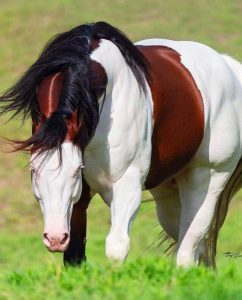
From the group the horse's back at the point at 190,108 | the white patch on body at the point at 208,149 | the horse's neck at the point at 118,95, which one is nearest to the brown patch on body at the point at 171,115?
the horse's back at the point at 190,108

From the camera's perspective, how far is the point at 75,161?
677cm

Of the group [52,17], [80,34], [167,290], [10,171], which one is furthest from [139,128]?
[52,17]

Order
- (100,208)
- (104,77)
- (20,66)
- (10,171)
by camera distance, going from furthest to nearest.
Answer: (20,66) < (10,171) < (100,208) < (104,77)

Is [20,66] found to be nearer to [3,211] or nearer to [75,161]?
[3,211]

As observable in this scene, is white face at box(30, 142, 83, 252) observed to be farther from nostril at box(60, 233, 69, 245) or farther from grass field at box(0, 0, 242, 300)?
grass field at box(0, 0, 242, 300)

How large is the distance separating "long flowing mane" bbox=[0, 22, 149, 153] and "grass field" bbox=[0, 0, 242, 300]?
0.74 metres

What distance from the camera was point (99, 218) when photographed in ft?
59.6

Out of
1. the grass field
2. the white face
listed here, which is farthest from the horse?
the grass field

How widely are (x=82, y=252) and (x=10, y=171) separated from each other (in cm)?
1276

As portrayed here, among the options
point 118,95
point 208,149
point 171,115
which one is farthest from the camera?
point 208,149

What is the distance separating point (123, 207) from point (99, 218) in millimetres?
10897

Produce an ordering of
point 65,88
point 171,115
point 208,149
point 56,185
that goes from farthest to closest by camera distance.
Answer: point 208,149
point 171,115
point 65,88
point 56,185

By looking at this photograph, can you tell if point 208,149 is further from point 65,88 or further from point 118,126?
point 65,88

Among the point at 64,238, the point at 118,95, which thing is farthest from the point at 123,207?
the point at 64,238
